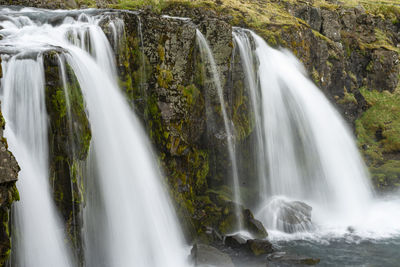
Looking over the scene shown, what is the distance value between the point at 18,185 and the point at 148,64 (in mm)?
6243

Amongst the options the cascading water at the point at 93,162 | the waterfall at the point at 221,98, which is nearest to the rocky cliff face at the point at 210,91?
the waterfall at the point at 221,98

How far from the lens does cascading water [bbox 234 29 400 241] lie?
14617 millimetres

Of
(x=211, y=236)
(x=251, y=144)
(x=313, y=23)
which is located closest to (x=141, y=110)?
(x=211, y=236)

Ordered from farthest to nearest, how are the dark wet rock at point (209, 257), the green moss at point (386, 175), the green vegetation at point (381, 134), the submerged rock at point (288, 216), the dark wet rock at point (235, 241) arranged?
the green vegetation at point (381, 134) < the green moss at point (386, 175) < the submerged rock at point (288, 216) < the dark wet rock at point (235, 241) < the dark wet rock at point (209, 257)

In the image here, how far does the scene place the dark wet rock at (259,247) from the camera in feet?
35.2

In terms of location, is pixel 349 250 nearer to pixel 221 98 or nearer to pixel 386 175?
pixel 221 98

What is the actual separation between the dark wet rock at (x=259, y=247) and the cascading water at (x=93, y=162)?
7.14ft

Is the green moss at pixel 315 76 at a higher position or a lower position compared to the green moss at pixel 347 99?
higher

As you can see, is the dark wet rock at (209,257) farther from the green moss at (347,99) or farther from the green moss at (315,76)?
the green moss at (347,99)

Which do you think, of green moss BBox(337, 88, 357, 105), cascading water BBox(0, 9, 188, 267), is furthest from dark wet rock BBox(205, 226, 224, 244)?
green moss BBox(337, 88, 357, 105)

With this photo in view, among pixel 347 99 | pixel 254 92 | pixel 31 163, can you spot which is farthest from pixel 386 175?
pixel 31 163

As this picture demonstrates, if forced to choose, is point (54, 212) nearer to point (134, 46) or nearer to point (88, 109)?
point (88, 109)

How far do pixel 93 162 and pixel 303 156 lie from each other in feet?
35.3

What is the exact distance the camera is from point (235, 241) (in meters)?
11.2
